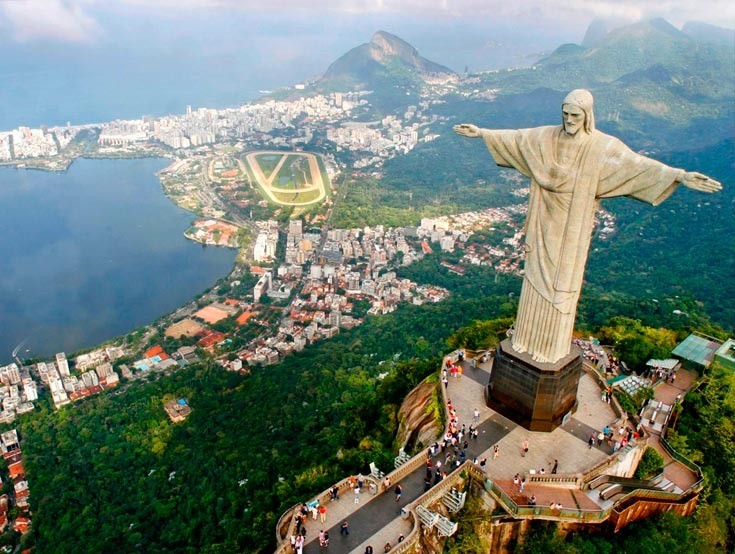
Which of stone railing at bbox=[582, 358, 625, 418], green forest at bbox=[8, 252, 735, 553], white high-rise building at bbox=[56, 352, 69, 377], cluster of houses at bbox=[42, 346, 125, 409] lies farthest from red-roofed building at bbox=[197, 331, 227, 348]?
stone railing at bbox=[582, 358, 625, 418]

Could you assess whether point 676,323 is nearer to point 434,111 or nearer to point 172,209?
point 172,209

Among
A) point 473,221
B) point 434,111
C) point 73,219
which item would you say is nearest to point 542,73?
point 434,111

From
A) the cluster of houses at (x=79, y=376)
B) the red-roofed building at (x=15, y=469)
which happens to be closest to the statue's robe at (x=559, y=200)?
the red-roofed building at (x=15, y=469)

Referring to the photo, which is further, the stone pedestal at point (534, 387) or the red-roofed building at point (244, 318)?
the red-roofed building at point (244, 318)

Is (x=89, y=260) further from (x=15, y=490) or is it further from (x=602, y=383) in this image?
(x=602, y=383)

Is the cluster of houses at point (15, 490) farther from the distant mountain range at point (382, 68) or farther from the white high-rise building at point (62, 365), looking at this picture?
the distant mountain range at point (382, 68)

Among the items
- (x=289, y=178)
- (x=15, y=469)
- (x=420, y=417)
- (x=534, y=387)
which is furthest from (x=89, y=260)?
(x=534, y=387)

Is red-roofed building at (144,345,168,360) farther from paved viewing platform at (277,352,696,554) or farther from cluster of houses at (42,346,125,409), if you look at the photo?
paved viewing platform at (277,352,696,554)

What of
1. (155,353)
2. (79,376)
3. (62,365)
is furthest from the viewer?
(155,353)
